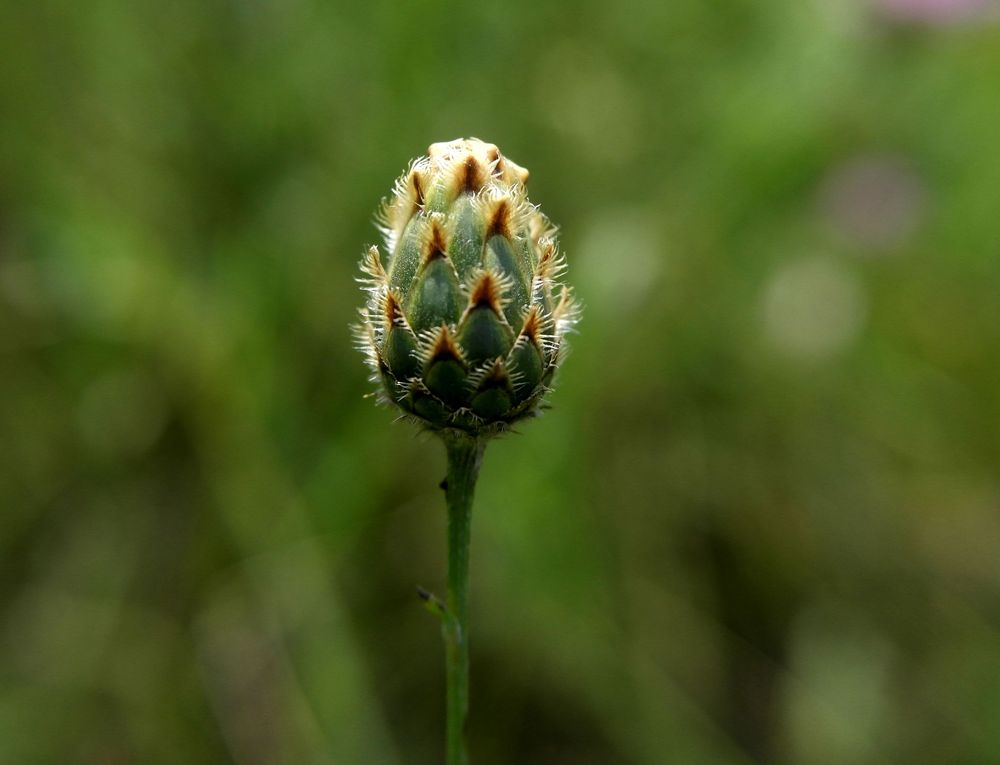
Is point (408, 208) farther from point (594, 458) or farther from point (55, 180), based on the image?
point (55, 180)

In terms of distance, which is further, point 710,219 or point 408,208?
point 710,219

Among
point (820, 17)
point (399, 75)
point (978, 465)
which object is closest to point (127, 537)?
point (399, 75)

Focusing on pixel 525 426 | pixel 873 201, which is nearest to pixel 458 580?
pixel 525 426

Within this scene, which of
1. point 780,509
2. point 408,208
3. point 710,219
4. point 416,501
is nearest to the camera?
point 408,208

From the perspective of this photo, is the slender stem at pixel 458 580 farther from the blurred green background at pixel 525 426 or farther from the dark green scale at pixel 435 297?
the blurred green background at pixel 525 426

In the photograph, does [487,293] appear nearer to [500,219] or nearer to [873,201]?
[500,219]
